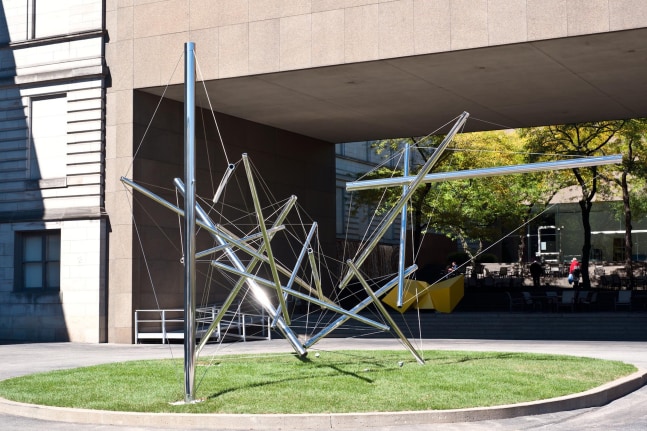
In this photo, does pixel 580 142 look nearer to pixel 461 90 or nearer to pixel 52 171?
pixel 461 90

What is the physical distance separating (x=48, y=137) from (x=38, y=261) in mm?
4000

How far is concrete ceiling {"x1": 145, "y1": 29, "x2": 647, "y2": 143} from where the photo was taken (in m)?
25.1

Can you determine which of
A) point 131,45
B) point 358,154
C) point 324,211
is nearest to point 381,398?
point 131,45

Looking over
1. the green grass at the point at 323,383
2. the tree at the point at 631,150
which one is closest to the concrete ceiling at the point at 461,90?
the tree at the point at 631,150

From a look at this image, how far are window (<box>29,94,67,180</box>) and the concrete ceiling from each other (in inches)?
136

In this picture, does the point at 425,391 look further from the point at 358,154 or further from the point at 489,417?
the point at 358,154

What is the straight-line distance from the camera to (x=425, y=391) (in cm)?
1379

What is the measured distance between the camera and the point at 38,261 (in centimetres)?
3053

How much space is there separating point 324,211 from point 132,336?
13043 millimetres

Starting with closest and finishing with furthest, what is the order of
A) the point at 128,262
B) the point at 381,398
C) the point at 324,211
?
1. the point at 381,398
2. the point at 128,262
3. the point at 324,211

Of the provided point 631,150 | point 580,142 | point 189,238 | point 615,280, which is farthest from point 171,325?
point 631,150

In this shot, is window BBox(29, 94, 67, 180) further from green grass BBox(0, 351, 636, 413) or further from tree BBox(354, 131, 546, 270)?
tree BBox(354, 131, 546, 270)

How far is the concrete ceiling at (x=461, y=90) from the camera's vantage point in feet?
82.3

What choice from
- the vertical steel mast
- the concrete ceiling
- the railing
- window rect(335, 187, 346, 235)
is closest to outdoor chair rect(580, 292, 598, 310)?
the concrete ceiling
